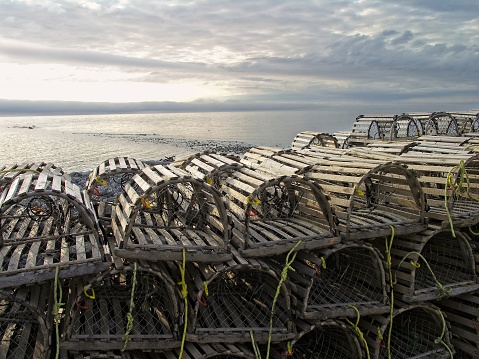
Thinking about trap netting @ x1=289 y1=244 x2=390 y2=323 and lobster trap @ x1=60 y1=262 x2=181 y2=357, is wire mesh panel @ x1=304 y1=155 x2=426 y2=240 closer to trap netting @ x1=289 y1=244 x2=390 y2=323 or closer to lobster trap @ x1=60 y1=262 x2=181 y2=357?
trap netting @ x1=289 y1=244 x2=390 y2=323

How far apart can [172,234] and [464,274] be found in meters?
3.28

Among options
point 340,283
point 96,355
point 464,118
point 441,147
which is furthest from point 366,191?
point 464,118

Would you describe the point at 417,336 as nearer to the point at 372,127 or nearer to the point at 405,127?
the point at 372,127

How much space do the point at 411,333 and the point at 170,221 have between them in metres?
2.89

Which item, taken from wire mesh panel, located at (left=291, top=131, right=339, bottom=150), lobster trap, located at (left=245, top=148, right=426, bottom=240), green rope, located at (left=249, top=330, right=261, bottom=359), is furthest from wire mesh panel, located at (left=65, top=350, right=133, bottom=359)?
wire mesh panel, located at (left=291, top=131, right=339, bottom=150)

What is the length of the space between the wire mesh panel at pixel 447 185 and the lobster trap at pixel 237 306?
1.99 metres

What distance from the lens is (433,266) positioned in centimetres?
490

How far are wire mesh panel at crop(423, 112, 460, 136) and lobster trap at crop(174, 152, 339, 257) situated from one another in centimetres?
647

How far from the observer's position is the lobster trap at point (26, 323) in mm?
3207

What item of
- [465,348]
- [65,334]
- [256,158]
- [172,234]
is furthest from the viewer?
[256,158]

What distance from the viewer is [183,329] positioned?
3.43 metres

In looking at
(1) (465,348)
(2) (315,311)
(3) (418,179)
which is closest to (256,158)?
(3) (418,179)

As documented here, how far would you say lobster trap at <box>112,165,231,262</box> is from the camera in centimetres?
346

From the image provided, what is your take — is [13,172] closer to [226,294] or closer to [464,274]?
[226,294]
